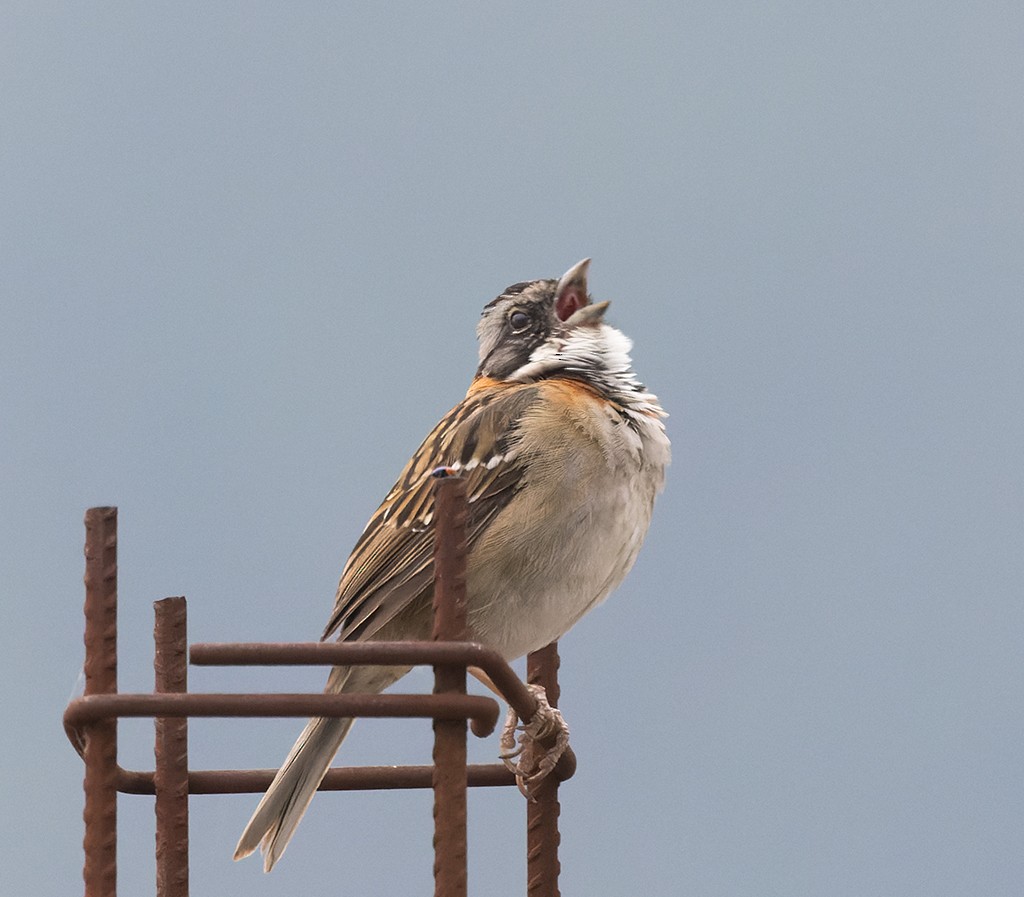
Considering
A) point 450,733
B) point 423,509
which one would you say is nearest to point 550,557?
point 423,509

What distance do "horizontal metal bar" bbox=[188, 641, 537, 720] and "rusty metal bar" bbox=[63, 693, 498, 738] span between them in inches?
2.3

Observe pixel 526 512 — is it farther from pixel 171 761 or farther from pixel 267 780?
pixel 171 761

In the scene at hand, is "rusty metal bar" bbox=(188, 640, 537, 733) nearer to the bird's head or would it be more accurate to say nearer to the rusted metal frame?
the rusted metal frame

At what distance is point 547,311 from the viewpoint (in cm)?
511

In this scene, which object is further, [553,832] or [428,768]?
[553,832]

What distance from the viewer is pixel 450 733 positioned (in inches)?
102

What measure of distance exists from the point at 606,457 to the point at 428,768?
1.25 meters

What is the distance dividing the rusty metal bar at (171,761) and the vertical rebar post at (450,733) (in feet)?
2.50

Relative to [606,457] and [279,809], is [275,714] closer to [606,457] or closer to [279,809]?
[279,809]

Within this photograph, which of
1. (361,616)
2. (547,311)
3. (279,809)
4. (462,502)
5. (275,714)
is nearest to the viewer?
(275,714)

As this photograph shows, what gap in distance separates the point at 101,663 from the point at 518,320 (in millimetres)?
2686

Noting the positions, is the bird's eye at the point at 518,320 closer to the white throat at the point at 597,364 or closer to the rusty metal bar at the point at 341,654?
the white throat at the point at 597,364

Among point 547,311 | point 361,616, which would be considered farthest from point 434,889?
point 547,311

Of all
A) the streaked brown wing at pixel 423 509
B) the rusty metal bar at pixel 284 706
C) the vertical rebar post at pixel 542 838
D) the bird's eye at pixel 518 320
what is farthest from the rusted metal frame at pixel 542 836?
the bird's eye at pixel 518 320
